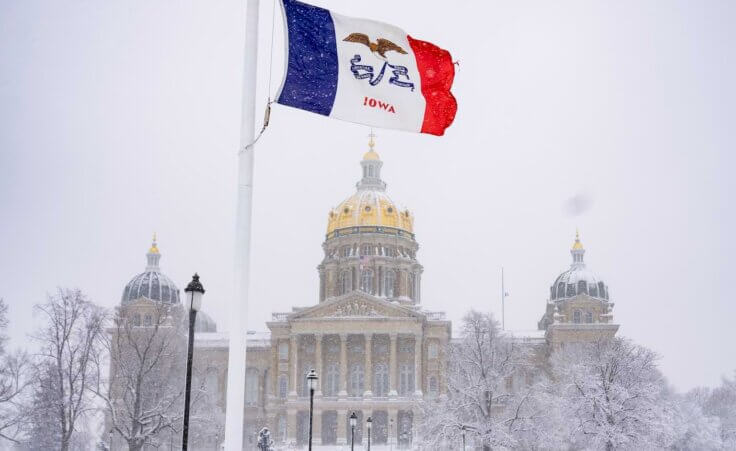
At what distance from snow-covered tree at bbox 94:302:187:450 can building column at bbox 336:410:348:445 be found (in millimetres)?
18345

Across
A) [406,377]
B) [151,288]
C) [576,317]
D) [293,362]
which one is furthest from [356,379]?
[151,288]

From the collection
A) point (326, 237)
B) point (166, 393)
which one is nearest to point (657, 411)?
point (166, 393)

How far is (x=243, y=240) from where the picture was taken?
14398 mm

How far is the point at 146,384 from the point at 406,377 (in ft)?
126

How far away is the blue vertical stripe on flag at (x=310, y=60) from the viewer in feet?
50.6

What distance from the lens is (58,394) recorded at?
183 ft

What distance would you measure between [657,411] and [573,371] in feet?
27.1

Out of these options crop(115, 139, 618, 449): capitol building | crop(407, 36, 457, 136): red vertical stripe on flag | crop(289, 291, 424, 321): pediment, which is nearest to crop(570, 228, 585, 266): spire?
crop(115, 139, 618, 449): capitol building

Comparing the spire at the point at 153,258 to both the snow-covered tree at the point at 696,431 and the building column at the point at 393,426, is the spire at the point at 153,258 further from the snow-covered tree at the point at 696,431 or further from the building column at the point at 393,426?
the snow-covered tree at the point at 696,431

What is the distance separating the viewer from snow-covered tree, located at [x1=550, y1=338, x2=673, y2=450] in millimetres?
60438

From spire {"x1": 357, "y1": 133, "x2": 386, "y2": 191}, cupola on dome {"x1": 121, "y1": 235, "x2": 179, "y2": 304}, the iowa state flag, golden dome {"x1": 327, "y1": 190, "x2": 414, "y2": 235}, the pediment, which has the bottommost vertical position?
the iowa state flag

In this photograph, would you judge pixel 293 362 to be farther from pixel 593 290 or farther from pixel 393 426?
pixel 593 290

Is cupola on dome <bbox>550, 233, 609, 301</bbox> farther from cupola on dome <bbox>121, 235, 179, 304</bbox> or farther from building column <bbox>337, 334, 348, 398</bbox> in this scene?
cupola on dome <bbox>121, 235, 179, 304</bbox>

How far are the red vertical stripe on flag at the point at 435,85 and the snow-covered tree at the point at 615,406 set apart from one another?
4783cm
